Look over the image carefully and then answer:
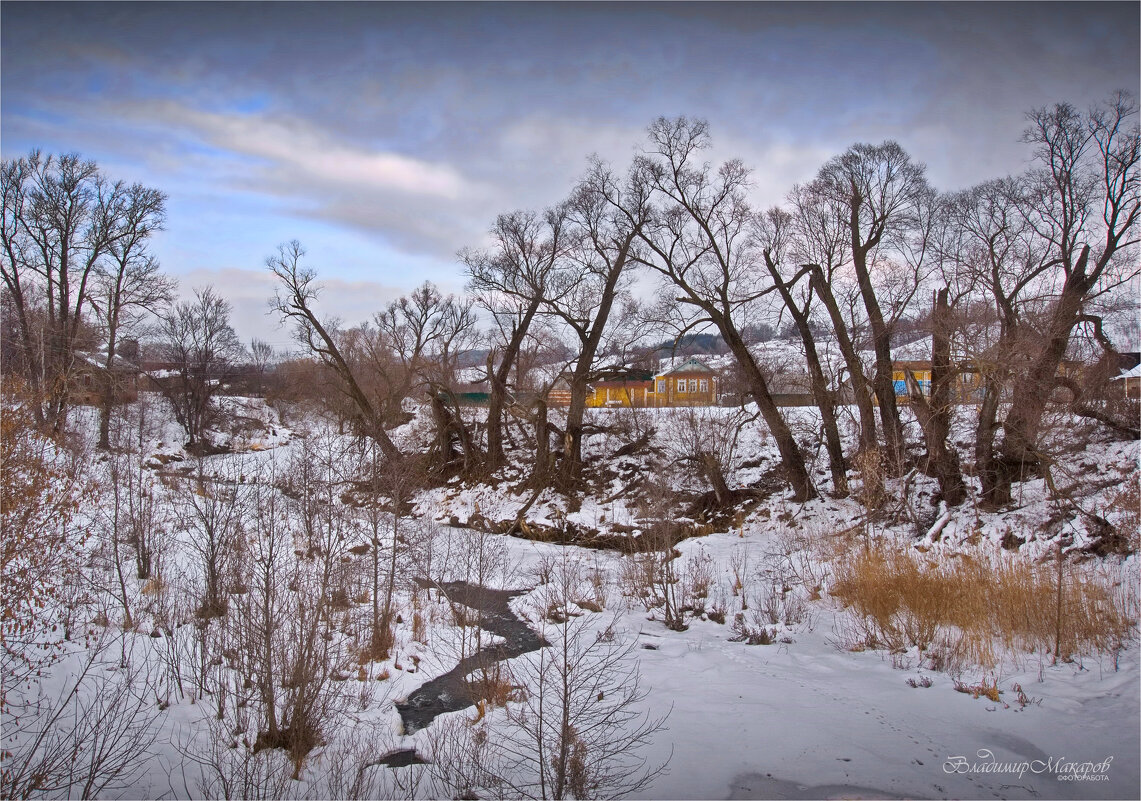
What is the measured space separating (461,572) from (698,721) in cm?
1033

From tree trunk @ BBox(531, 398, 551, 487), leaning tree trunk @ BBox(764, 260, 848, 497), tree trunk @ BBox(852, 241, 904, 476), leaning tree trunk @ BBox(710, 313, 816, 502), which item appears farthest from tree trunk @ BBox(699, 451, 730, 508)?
tree trunk @ BBox(531, 398, 551, 487)

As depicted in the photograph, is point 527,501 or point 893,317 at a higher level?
point 893,317

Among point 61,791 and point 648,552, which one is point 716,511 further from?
point 61,791

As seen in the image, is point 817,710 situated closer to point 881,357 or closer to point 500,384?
A: point 881,357

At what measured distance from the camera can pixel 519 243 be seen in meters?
26.0

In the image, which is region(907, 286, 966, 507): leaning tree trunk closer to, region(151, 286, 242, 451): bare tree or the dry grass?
the dry grass

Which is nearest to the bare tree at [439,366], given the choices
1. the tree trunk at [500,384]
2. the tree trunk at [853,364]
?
the tree trunk at [500,384]

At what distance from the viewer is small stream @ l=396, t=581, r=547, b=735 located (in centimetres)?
873

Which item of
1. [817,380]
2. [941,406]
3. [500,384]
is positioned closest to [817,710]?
[941,406]

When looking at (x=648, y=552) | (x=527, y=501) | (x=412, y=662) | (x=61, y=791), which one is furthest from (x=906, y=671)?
(x=527, y=501)

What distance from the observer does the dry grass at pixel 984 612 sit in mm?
8805

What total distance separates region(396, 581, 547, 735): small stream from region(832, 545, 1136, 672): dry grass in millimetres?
5766

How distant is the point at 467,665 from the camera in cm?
902

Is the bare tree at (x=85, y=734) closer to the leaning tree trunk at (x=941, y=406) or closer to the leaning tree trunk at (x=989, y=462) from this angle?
the leaning tree trunk at (x=941, y=406)
